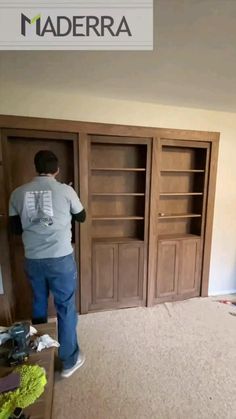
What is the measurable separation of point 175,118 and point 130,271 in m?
1.79

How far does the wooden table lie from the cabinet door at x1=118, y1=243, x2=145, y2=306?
1070 mm

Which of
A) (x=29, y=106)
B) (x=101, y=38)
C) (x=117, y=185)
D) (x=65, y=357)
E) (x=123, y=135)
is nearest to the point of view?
(x=101, y=38)

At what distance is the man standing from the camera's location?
156 centimetres

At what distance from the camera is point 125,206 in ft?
8.69

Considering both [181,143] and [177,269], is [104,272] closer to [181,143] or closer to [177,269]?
[177,269]

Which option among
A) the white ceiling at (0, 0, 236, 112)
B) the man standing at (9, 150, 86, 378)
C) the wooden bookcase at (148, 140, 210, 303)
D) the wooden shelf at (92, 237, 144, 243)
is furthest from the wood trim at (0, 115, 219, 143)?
the wooden shelf at (92, 237, 144, 243)

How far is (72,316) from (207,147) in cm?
227

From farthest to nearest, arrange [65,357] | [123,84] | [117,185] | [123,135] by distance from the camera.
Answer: [117,185] → [123,135] → [123,84] → [65,357]

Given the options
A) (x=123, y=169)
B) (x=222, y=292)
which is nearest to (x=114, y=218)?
(x=123, y=169)

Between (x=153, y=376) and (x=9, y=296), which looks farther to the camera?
(x=9, y=296)

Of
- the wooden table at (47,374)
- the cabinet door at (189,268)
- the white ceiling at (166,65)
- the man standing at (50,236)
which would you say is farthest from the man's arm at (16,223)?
the cabinet door at (189,268)

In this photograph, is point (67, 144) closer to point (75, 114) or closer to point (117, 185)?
point (75, 114)

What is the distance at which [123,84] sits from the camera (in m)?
1.94

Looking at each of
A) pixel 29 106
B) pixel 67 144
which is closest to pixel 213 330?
pixel 67 144
